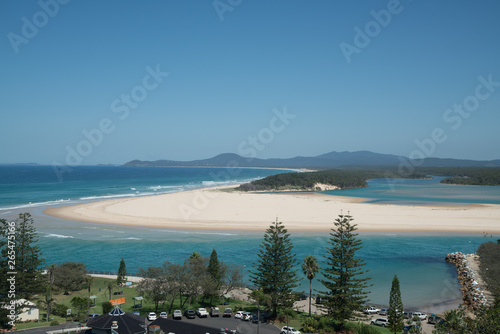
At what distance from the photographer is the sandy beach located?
56281 mm

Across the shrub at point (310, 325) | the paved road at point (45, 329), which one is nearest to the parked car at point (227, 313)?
the shrub at point (310, 325)

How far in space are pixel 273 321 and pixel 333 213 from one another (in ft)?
144

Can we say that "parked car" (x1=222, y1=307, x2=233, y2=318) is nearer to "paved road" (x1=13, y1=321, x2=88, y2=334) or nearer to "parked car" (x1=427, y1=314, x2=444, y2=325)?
"paved road" (x1=13, y1=321, x2=88, y2=334)

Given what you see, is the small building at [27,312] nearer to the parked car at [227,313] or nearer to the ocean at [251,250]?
the ocean at [251,250]

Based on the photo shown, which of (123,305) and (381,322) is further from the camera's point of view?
(123,305)

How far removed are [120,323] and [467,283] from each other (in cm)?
2944

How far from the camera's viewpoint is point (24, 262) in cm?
2788

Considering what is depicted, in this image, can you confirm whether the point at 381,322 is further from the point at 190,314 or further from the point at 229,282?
the point at 190,314

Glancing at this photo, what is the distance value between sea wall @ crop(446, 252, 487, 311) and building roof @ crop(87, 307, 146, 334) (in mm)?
22127

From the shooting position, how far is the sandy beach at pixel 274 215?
5628cm

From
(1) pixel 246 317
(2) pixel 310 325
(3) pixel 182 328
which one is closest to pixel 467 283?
(2) pixel 310 325

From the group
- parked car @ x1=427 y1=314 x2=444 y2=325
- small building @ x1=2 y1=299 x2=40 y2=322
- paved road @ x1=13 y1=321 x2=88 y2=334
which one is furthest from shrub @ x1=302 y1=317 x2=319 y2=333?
small building @ x1=2 y1=299 x2=40 y2=322

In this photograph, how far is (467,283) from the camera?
104 feet

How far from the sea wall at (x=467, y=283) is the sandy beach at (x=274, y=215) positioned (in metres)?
15.3
